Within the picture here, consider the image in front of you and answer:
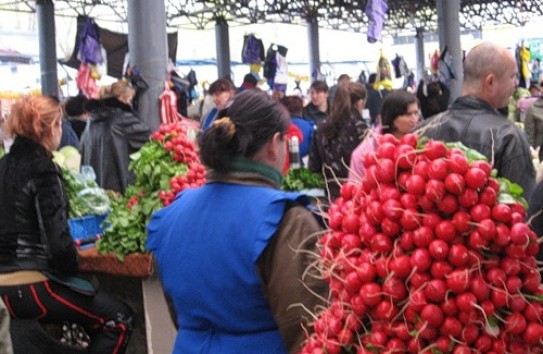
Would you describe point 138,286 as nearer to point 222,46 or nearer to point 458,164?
point 458,164

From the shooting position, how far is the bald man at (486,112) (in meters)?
3.53

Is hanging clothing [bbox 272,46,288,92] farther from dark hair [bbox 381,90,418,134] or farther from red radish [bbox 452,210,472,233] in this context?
red radish [bbox 452,210,472,233]

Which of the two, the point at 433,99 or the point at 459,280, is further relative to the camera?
the point at 433,99

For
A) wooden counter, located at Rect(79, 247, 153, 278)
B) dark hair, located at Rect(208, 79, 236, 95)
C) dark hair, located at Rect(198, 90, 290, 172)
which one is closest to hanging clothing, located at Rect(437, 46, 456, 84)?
dark hair, located at Rect(208, 79, 236, 95)

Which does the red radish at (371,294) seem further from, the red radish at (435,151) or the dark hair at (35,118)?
the dark hair at (35,118)

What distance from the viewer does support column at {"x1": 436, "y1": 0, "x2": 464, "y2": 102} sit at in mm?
15820

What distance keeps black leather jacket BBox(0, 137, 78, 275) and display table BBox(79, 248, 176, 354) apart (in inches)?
20.7

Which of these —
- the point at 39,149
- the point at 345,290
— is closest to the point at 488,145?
the point at 345,290

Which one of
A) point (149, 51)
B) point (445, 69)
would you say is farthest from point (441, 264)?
point (445, 69)

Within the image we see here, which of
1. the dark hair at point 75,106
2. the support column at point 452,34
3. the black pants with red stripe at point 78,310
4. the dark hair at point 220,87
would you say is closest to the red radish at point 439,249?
the black pants with red stripe at point 78,310

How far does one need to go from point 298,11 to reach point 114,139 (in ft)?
85.1

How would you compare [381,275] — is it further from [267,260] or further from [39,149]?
[39,149]

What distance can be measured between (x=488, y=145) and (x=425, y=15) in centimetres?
3450

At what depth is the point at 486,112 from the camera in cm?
368
